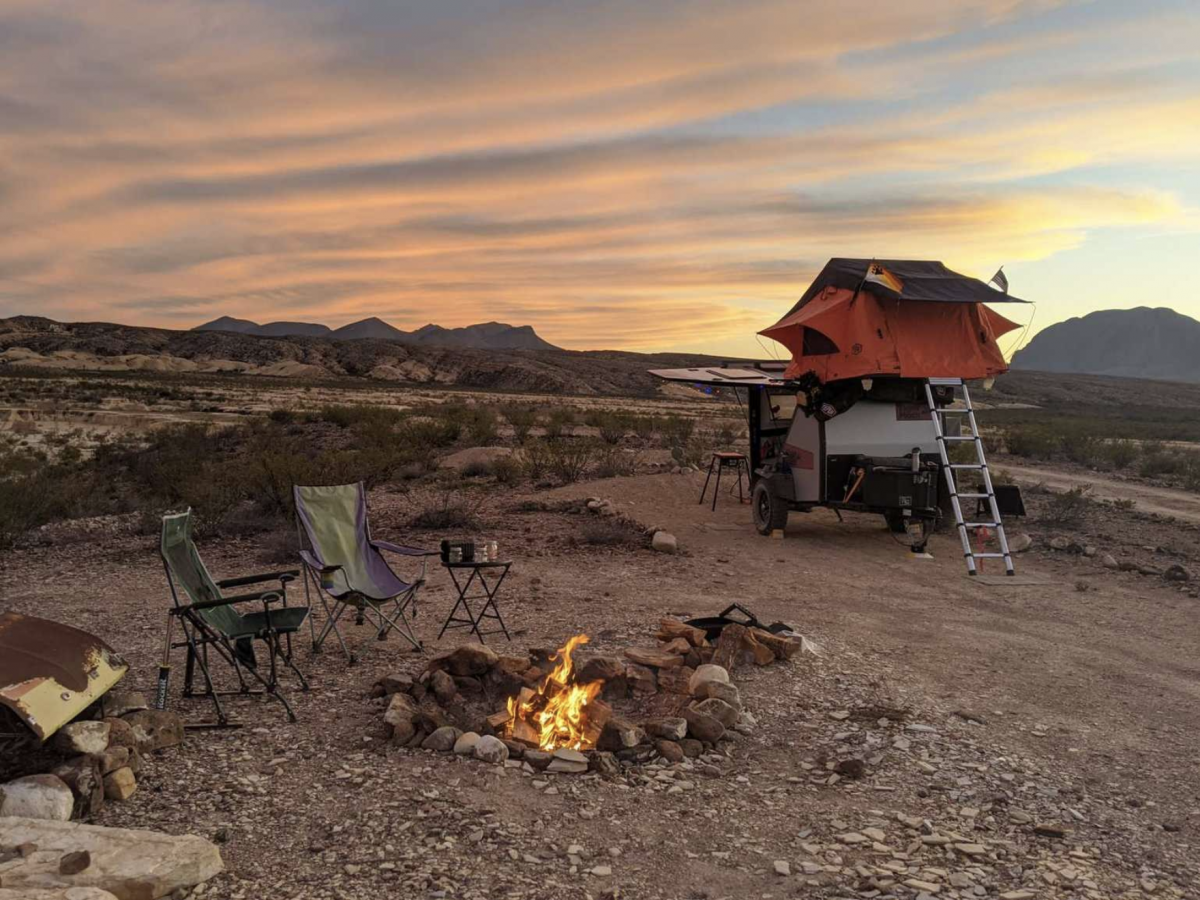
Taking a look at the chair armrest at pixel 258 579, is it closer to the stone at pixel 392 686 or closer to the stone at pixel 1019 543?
the stone at pixel 392 686

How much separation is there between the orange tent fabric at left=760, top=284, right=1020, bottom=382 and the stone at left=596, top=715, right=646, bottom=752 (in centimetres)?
605

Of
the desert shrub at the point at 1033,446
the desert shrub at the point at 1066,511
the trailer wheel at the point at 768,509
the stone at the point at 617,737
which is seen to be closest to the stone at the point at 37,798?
the stone at the point at 617,737

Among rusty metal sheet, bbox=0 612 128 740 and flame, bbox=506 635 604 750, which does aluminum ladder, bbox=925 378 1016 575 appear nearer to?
flame, bbox=506 635 604 750

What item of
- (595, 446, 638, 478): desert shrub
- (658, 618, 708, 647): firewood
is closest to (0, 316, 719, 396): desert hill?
(595, 446, 638, 478): desert shrub

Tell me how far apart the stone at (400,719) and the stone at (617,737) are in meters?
0.94

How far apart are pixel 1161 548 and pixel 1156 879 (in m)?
8.48

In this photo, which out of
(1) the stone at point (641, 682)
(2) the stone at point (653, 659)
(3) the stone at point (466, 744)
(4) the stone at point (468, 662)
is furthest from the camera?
(2) the stone at point (653, 659)

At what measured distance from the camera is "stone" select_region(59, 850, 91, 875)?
9.39ft

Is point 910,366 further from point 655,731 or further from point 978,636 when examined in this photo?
point 655,731

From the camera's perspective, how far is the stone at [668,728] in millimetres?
4445

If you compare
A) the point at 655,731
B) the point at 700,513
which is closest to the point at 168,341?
the point at 700,513

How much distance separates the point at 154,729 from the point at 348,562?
97.9 inches

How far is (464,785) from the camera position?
399 cm

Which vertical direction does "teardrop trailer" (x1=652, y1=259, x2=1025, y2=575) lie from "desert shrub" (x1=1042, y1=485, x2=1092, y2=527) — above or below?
above
